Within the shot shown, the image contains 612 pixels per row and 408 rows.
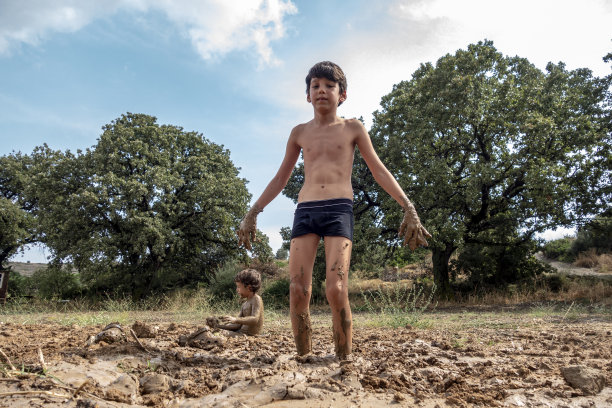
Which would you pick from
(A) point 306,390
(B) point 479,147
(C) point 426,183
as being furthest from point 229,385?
(B) point 479,147

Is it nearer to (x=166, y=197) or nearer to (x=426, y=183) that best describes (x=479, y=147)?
(x=426, y=183)

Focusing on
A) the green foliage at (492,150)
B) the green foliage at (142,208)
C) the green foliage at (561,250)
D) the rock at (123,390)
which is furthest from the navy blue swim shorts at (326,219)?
the green foliage at (561,250)

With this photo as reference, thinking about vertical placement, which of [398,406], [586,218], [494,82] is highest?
[494,82]

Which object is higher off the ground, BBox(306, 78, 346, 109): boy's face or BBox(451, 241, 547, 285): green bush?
BBox(306, 78, 346, 109): boy's face

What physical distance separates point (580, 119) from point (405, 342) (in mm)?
12602

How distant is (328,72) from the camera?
3.26 metres

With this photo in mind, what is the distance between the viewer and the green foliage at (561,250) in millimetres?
25734

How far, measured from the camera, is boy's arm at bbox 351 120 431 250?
3.04 m

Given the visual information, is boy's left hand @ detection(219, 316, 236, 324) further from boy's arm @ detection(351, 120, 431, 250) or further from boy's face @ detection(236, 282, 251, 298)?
boy's arm @ detection(351, 120, 431, 250)

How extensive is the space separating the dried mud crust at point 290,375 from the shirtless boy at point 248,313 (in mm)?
656

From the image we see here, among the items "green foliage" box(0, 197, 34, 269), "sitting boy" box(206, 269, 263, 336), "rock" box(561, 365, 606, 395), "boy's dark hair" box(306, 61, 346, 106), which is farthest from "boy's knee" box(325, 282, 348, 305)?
"green foliage" box(0, 197, 34, 269)

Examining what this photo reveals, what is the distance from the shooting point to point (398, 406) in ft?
7.02

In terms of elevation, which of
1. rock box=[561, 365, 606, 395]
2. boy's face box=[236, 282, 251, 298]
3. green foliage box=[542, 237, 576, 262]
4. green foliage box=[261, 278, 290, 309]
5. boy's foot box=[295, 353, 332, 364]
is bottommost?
green foliage box=[261, 278, 290, 309]

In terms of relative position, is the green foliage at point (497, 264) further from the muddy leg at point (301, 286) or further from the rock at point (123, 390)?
the rock at point (123, 390)
